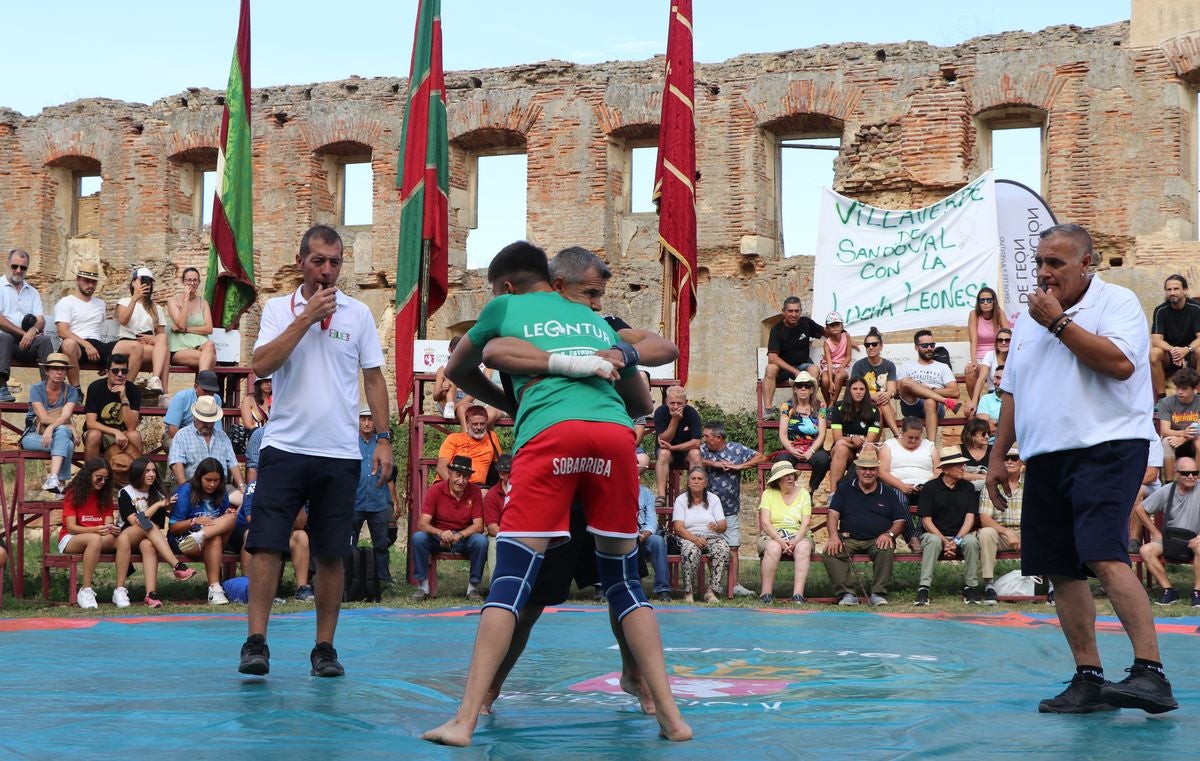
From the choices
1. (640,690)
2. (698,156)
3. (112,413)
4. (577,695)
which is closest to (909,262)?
(698,156)

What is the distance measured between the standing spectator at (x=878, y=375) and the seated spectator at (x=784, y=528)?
1693 mm

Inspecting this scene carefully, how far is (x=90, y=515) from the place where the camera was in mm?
12055

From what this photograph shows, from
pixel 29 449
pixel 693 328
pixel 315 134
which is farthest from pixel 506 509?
pixel 315 134

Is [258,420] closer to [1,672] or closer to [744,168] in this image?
[1,672]

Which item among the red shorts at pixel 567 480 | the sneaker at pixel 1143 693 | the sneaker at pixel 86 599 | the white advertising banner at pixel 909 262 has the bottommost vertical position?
the sneaker at pixel 86 599

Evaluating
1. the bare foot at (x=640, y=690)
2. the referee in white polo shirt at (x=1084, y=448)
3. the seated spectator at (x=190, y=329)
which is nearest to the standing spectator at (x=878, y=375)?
the seated spectator at (x=190, y=329)

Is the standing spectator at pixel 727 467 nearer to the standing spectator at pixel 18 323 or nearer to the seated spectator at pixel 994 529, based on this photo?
the seated spectator at pixel 994 529

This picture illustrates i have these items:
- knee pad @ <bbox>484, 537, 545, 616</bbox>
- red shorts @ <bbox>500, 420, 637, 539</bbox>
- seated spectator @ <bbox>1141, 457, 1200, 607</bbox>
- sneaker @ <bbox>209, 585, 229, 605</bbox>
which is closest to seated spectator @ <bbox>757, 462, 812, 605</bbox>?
seated spectator @ <bbox>1141, 457, 1200, 607</bbox>

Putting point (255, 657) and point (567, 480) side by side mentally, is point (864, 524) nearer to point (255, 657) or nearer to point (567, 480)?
point (255, 657)

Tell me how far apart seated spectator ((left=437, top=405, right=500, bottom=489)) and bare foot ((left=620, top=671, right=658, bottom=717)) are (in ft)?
25.8

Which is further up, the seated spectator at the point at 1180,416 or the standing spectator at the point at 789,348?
the standing spectator at the point at 789,348

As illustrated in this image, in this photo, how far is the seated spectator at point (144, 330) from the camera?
1439 centimetres

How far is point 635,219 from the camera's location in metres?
24.0

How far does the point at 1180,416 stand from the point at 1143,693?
30.5 feet
